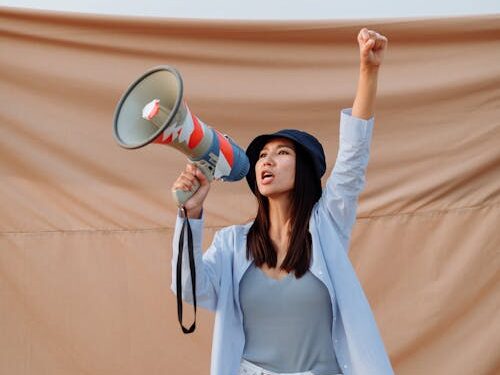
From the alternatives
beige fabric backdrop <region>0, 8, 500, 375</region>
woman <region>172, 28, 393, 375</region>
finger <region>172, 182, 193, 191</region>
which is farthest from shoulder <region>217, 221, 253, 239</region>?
beige fabric backdrop <region>0, 8, 500, 375</region>

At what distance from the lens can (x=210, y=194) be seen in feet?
9.67

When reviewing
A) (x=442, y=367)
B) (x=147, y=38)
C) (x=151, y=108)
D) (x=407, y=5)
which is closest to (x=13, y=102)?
(x=147, y=38)

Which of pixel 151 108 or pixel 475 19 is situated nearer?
pixel 151 108

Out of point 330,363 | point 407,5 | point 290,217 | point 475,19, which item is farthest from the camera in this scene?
point 407,5

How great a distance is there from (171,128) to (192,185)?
0.17 metres

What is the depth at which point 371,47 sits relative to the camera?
5.95 ft

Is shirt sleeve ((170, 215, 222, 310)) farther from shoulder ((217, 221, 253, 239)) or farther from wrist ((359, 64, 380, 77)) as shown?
wrist ((359, 64, 380, 77))

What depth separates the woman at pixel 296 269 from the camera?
1.80 meters

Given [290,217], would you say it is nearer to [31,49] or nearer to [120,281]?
[120,281]

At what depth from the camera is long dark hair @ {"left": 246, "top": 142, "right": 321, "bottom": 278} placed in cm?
190

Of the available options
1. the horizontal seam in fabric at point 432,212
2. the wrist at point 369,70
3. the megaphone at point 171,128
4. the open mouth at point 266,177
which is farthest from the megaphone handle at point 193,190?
the horizontal seam in fabric at point 432,212

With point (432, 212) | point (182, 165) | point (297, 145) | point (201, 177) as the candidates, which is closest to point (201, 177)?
point (201, 177)

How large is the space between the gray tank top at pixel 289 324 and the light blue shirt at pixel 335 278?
0.02 metres

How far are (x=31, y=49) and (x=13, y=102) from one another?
7.7 inches
